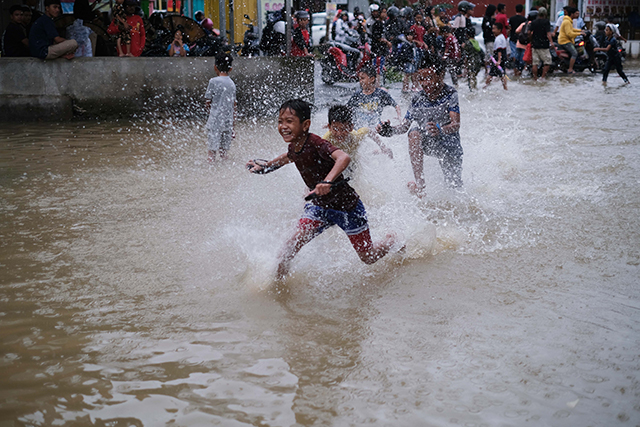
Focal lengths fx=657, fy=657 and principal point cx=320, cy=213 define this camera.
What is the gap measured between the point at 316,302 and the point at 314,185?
0.76m

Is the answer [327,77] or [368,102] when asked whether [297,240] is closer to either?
[368,102]

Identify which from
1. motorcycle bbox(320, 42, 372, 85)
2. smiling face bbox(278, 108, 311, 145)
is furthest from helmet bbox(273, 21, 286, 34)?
smiling face bbox(278, 108, 311, 145)

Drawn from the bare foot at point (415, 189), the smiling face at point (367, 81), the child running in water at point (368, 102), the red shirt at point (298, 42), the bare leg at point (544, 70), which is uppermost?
the red shirt at point (298, 42)

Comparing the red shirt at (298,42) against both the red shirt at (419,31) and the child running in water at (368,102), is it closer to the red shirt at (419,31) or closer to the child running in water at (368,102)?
the red shirt at (419,31)

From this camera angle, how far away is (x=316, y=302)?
4066 millimetres

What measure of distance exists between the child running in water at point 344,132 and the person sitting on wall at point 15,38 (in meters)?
8.15

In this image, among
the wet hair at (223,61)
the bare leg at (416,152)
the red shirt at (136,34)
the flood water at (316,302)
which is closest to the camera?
the flood water at (316,302)

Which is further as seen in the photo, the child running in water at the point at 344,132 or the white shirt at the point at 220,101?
the white shirt at the point at 220,101

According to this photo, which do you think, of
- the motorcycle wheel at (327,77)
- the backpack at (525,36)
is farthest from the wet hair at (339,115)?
the backpack at (525,36)

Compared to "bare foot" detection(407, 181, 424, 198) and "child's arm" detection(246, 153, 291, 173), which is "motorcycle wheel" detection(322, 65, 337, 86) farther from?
"child's arm" detection(246, 153, 291, 173)

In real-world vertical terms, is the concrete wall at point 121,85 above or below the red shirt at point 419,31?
below

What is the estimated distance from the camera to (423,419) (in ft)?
9.24

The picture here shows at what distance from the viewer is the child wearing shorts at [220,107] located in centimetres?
810

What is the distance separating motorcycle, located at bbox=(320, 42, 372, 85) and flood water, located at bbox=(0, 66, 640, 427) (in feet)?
33.4
